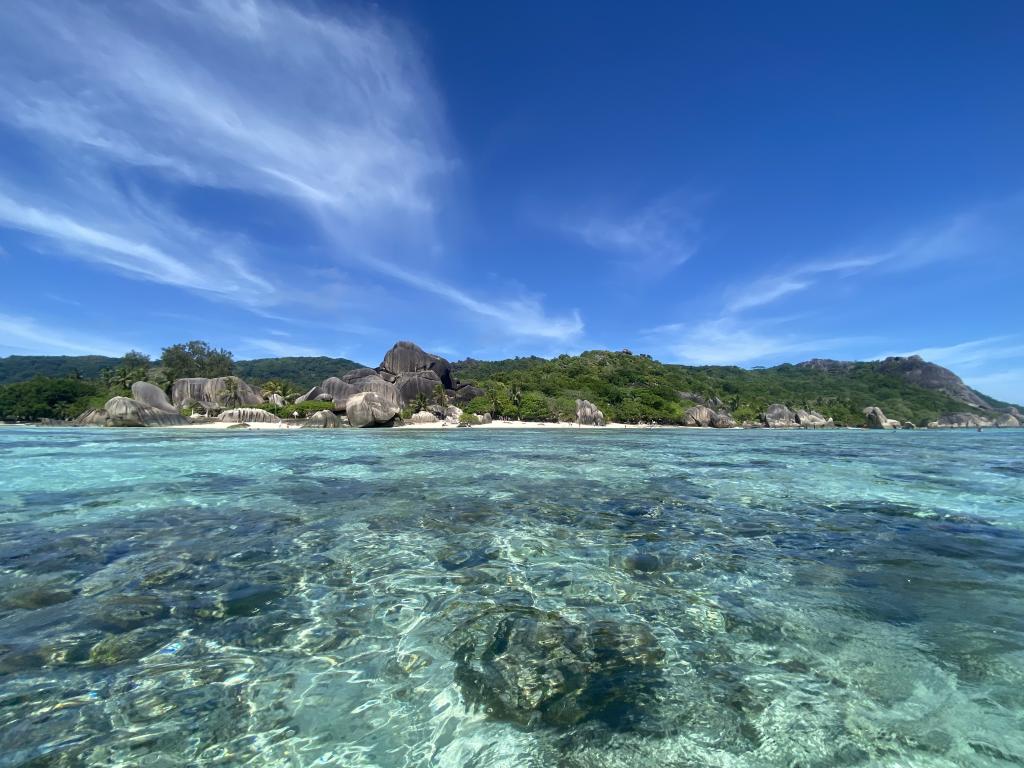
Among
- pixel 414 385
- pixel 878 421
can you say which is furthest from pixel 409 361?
pixel 878 421

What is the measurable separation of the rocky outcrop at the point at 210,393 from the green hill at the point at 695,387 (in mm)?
39314

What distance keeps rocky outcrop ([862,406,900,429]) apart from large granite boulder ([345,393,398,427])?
9518 cm

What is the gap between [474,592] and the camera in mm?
5332

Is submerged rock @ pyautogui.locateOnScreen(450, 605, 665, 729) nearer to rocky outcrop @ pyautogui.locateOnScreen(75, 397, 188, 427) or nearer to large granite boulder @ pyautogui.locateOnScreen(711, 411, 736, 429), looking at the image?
rocky outcrop @ pyautogui.locateOnScreen(75, 397, 188, 427)

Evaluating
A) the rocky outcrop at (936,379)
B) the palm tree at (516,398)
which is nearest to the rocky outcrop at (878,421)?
the rocky outcrop at (936,379)

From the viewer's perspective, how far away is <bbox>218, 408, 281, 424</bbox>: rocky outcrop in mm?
58125

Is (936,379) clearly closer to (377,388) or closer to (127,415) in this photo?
(377,388)

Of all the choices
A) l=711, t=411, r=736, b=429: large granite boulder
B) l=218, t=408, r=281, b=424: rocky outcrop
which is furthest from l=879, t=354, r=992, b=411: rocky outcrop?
l=218, t=408, r=281, b=424: rocky outcrop

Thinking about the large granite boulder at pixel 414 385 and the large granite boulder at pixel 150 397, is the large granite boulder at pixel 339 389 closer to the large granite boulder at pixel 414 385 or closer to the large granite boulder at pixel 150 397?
the large granite boulder at pixel 414 385

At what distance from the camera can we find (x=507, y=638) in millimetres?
4238

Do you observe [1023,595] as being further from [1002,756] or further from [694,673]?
[694,673]

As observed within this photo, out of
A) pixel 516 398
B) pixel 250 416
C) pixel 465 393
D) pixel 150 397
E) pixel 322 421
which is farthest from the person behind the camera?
pixel 465 393

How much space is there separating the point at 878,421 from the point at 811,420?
13.2 m

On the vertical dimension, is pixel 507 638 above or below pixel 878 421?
below
